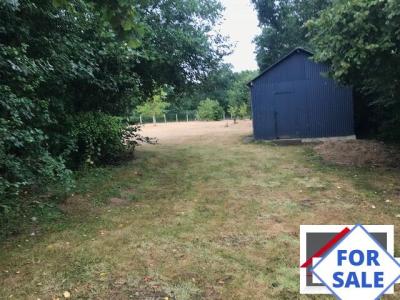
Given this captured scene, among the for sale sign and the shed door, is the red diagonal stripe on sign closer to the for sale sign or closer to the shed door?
the for sale sign

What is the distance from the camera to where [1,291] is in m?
3.82

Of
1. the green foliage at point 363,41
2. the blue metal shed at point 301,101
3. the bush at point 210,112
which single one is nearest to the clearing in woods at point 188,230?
the green foliage at point 363,41

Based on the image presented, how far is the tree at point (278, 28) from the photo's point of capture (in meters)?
26.4

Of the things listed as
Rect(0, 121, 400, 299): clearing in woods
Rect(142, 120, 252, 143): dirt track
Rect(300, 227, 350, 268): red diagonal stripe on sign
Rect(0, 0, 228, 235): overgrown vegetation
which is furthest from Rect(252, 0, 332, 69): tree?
Rect(300, 227, 350, 268): red diagonal stripe on sign

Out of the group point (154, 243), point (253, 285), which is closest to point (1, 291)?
point (154, 243)

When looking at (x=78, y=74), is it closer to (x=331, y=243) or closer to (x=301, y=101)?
(x=331, y=243)

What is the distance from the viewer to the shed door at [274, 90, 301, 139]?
49.2 feet

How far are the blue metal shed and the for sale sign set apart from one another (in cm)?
1335

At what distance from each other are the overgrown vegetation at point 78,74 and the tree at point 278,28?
48.1 feet

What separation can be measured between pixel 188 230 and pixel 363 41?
5.44 metres

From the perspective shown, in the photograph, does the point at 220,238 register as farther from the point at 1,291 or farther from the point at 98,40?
the point at 98,40

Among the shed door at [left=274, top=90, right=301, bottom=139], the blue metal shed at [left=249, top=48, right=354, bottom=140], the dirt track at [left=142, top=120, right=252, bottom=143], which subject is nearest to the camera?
the blue metal shed at [left=249, top=48, right=354, bottom=140]

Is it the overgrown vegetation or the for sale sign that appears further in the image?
the overgrown vegetation

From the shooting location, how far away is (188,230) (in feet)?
18.0
